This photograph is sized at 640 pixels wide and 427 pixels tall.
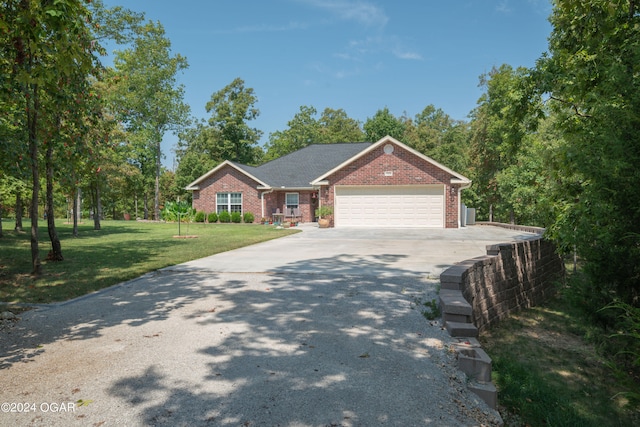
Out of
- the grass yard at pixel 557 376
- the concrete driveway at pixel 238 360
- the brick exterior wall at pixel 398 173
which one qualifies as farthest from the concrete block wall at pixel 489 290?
the brick exterior wall at pixel 398 173

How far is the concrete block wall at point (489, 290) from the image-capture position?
3.44 metres

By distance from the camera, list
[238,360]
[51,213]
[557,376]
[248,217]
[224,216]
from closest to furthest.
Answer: [238,360]
[557,376]
[51,213]
[248,217]
[224,216]

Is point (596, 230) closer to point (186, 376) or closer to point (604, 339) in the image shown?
point (604, 339)

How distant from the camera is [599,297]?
12.3 feet

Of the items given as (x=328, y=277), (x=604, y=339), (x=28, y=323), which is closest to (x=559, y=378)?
(x=604, y=339)

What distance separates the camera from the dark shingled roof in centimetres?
2881

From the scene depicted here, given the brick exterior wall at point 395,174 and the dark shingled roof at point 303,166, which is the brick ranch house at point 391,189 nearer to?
the brick exterior wall at point 395,174

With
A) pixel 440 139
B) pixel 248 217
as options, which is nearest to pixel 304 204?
pixel 248 217

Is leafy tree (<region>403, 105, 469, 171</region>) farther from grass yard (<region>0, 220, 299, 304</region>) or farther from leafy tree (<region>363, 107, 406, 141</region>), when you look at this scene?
grass yard (<region>0, 220, 299, 304</region>)

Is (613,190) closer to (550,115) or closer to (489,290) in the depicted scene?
(489,290)

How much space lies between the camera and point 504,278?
666 centimetres

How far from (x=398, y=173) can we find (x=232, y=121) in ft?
94.9

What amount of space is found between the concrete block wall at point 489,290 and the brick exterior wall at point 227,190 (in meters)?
21.8

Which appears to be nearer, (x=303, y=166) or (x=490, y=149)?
(x=490, y=149)
